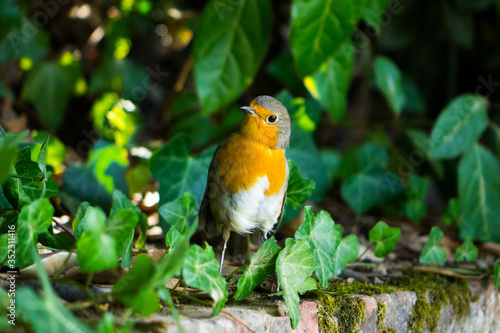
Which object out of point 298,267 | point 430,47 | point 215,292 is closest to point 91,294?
point 215,292

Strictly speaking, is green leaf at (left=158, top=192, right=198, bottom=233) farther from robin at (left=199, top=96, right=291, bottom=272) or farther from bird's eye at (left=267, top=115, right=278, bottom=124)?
bird's eye at (left=267, top=115, right=278, bottom=124)

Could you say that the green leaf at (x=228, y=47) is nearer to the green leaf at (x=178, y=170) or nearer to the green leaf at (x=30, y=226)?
the green leaf at (x=178, y=170)

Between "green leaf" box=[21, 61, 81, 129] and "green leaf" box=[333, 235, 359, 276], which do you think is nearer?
"green leaf" box=[333, 235, 359, 276]

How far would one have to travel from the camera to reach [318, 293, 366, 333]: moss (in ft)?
4.94

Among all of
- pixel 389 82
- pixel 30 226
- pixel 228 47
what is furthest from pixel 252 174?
pixel 389 82

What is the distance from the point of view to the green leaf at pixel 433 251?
1.99m

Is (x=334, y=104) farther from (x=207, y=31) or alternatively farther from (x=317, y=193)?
(x=207, y=31)

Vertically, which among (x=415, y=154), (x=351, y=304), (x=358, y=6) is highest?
(x=358, y=6)

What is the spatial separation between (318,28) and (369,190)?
39.9 inches

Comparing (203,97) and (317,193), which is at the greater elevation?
(203,97)

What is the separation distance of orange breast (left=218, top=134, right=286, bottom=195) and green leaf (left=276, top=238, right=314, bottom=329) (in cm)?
36

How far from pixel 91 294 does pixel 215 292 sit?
0.30m

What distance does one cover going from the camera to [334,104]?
2.91 m

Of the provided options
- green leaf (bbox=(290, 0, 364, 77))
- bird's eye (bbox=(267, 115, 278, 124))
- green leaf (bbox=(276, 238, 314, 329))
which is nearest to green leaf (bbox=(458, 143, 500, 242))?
green leaf (bbox=(290, 0, 364, 77))
